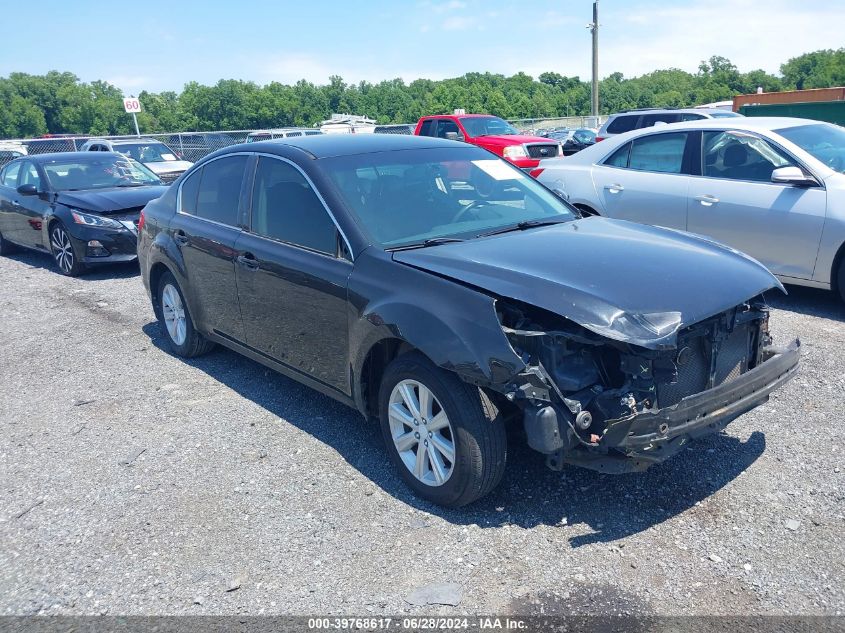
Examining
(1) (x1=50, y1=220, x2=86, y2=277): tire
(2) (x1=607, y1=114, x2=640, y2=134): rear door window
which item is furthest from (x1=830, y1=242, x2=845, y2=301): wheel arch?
(2) (x1=607, y1=114, x2=640, y2=134): rear door window

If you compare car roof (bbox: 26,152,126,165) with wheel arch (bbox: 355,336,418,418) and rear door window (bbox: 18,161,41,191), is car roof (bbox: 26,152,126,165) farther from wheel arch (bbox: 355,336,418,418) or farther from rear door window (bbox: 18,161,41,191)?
wheel arch (bbox: 355,336,418,418)

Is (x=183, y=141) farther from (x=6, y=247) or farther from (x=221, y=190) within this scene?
(x=221, y=190)

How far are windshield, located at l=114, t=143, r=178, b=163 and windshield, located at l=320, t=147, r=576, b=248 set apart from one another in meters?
14.8

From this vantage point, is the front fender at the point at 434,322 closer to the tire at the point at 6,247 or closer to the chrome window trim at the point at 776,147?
the chrome window trim at the point at 776,147

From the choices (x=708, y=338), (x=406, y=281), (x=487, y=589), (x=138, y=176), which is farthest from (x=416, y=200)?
(x=138, y=176)

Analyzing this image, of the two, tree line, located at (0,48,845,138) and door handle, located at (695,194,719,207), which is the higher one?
tree line, located at (0,48,845,138)

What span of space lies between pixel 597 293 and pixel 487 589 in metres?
1.37

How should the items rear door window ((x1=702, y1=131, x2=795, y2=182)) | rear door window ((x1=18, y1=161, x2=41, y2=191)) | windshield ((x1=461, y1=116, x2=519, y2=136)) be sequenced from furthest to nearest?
windshield ((x1=461, y1=116, x2=519, y2=136)), rear door window ((x1=18, y1=161, x2=41, y2=191)), rear door window ((x1=702, y1=131, x2=795, y2=182))

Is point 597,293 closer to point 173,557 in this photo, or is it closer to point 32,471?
point 173,557

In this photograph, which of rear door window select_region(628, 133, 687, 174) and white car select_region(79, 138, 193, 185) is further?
white car select_region(79, 138, 193, 185)

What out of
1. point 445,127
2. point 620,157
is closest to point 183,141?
point 445,127

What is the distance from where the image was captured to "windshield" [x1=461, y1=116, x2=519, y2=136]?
17.9 meters

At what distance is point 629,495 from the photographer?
3.67 m

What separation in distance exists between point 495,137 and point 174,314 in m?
12.4
